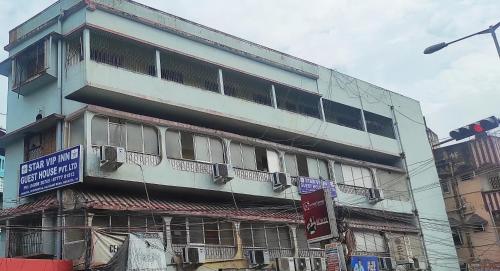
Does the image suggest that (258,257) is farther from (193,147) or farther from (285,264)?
(193,147)

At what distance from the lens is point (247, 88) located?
23.7m

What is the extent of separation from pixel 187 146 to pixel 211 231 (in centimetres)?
324

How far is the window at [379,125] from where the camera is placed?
29566 millimetres

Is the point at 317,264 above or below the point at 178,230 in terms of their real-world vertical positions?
below

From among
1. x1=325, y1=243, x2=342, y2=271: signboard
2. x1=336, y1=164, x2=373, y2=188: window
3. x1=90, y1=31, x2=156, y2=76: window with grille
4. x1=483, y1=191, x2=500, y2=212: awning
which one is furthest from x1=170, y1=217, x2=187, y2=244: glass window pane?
x1=483, y1=191, x2=500, y2=212: awning

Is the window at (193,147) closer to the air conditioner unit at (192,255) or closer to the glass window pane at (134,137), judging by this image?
the glass window pane at (134,137)

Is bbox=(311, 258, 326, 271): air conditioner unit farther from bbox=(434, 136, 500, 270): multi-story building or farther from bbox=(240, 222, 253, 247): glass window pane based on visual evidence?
bbox=(434, 136, 500, 270): multi-story building

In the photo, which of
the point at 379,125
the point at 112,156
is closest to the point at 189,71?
the point at 112,156

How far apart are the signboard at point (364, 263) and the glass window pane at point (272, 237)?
3019mm

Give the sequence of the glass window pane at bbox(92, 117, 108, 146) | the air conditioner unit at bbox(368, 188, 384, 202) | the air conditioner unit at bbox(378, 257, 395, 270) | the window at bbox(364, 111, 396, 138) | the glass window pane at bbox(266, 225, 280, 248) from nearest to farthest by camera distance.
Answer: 1. the glass window pane at bbox(92, 117, 108, 146)
2. the glass window pane at bbox(266, 225, 280, 248)
3. the air conditioner unit at bbox(378, 257, 395, 270)
4. the air conditioner unit at bbox(368, 188, 384, 202)
5. the window at bbox(364, 111, 396, 138)

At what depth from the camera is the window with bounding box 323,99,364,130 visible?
1081 inches

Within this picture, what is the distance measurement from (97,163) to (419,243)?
18732 mm

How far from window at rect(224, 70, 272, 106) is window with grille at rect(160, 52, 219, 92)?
70 cm

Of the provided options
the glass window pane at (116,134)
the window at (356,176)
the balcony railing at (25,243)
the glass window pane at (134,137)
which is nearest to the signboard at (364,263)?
the window at (356,176)
